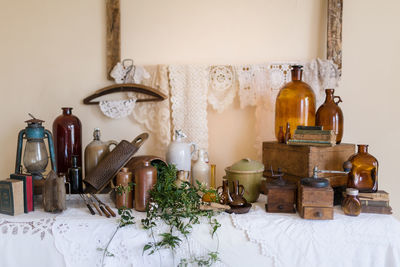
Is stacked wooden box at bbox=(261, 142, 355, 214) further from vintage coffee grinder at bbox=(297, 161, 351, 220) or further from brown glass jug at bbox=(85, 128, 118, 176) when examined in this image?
brown glass jug at bbox=(85, 128, 118, 176)

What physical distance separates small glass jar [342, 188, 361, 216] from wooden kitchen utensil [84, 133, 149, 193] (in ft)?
3.23

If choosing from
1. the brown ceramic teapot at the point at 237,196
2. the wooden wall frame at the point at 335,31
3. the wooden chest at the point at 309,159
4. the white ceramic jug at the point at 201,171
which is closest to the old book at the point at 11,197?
the white ceramic jug at the point at 201,171

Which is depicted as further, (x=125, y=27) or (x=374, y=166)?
(x=125, y=27)

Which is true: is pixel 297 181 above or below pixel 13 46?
below

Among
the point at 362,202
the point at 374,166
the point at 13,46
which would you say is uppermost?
the point at 13,46

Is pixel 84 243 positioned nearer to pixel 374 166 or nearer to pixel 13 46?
pixel 374 166

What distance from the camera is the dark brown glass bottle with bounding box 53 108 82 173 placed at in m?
1.66

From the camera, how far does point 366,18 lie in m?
1.72

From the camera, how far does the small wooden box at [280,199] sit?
1.30 meters

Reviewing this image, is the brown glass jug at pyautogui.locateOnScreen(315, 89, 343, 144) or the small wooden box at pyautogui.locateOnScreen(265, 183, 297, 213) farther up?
the brown glass jug at pyautogui.locateOnScreen(315, 89, 343, 144)

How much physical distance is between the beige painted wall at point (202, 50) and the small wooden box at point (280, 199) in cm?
55

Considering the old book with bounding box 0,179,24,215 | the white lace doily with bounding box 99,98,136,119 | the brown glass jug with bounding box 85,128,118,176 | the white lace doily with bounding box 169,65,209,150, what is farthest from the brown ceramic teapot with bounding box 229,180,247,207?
the old book with bounding box 0,179,24,215

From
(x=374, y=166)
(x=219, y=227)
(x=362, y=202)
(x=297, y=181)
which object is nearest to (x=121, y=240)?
(x=219, y=227)

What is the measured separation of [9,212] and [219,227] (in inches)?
36.3
